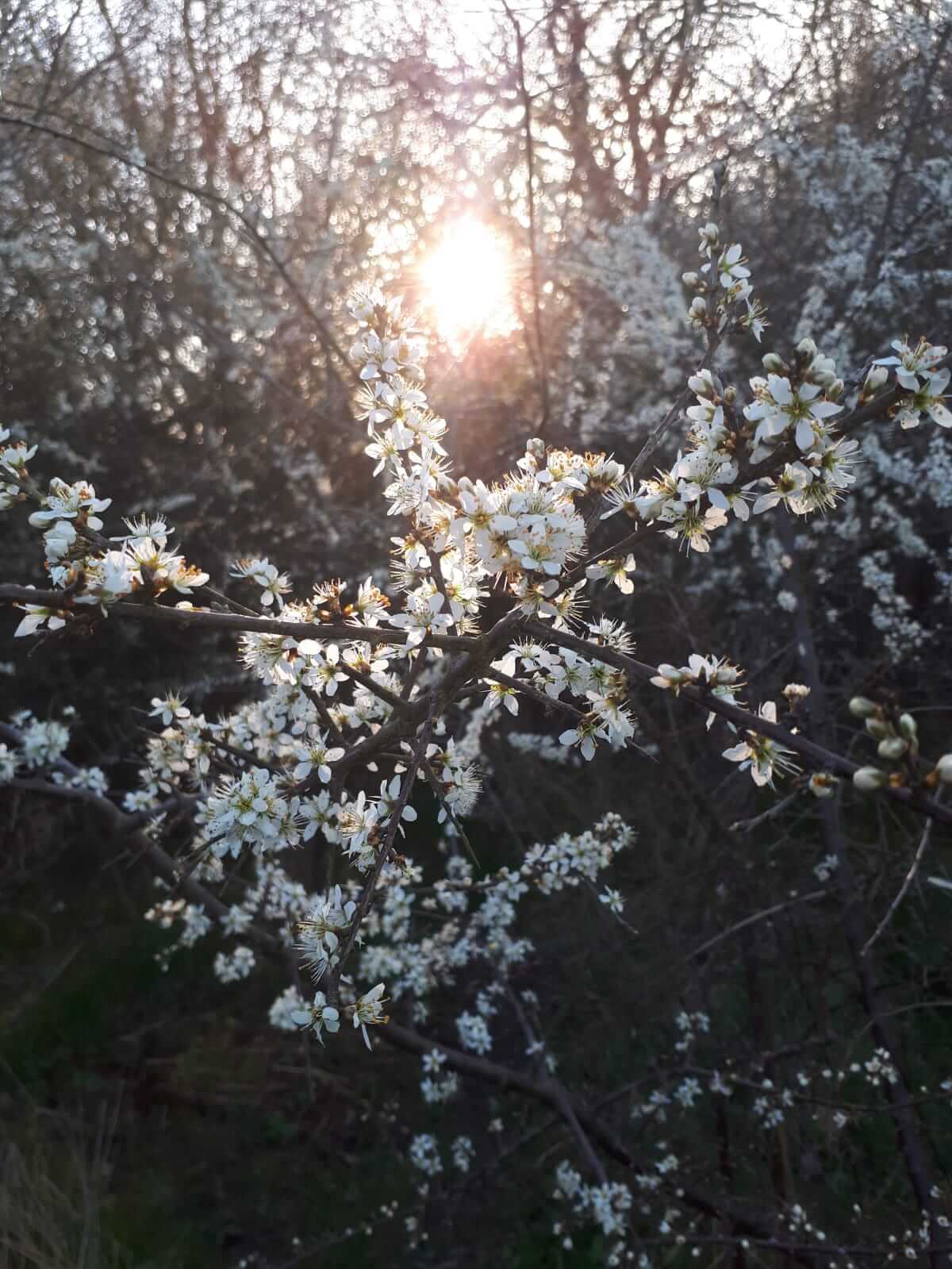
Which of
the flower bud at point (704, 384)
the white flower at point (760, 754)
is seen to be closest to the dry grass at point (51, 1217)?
the white flower at point (760, 754)

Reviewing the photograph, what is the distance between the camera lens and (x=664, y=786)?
3695 millimetres

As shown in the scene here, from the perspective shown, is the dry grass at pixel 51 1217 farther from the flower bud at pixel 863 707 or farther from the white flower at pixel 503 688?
the flower bud at pixel 863 707

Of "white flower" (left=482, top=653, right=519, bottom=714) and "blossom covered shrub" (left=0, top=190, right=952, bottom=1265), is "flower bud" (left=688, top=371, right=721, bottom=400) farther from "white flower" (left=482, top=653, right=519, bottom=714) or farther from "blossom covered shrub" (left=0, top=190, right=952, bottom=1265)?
"white flower" (left=482, top=653, right=519, bottom=714)

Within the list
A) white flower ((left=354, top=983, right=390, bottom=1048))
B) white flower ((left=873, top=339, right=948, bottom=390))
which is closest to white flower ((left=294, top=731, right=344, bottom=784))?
white flower ((left=354, top=983, right=390, bottom=1048))

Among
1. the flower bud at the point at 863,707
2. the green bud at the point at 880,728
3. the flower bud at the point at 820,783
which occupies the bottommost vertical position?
the green bud at the point at 880,728

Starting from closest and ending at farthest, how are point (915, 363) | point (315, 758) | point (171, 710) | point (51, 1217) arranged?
point (915, 363) → point (315, 758) → point (171, 710) → point (51, 1217)

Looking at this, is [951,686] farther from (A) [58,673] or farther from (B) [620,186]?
(A) [58,673]

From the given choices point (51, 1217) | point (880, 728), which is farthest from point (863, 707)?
point (51, 1217)

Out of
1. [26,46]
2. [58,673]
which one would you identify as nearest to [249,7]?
[26,46]

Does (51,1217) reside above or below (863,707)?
below

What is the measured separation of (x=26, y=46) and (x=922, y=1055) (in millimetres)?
6188

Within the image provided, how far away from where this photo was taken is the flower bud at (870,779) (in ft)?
3.04

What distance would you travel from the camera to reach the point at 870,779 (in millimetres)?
925

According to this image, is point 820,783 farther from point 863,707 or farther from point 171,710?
point 171,710
